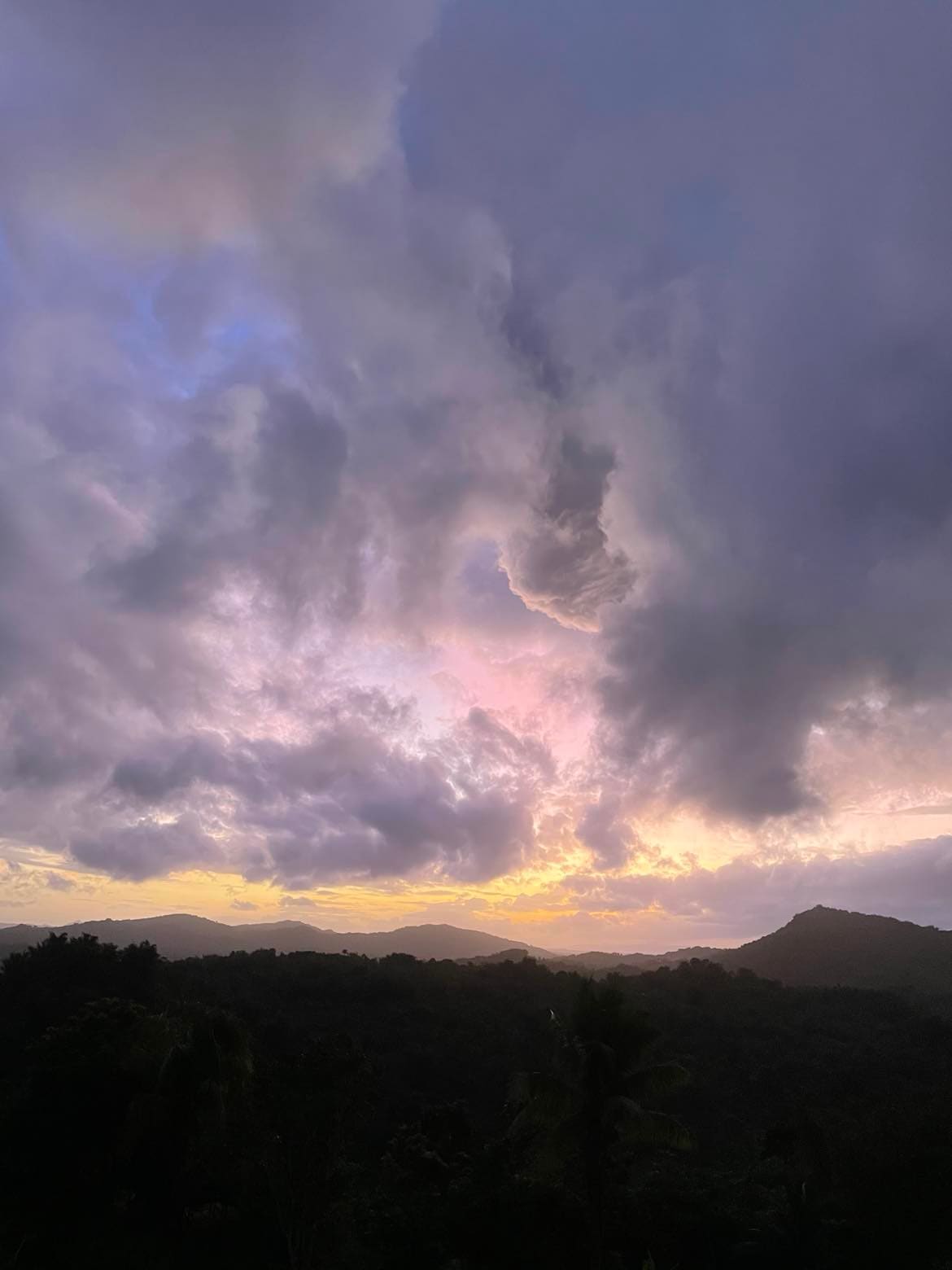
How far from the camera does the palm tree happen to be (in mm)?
24031

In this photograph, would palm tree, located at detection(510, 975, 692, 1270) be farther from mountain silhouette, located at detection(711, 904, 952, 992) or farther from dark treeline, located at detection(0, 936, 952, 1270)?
mountain silhouette, located at detection(711, 904, 952, 992)

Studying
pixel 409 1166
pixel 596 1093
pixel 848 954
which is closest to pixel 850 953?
pixel 848 954

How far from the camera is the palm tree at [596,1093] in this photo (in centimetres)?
2403

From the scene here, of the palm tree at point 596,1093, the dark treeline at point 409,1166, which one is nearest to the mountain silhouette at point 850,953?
the dark treeline at point 409,1166

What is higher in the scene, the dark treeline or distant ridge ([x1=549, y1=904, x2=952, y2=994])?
distant ridge ([x1=549, y1=904, x2=952, y2=994])

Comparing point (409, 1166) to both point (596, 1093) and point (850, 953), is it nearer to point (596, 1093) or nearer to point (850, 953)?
point (596, 1093)

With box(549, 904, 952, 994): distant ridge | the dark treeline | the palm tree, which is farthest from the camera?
box(549, 904, 952, 994): distant ridge

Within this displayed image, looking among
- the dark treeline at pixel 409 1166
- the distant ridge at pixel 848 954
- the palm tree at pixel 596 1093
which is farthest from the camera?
the distant ridge at pixel 848 954

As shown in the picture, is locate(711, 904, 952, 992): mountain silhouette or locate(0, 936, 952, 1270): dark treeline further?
locate(711, 904, 952, 992): mountain silhouette

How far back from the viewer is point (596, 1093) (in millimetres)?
24406

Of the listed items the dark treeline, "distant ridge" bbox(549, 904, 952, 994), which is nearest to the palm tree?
the dark treeline

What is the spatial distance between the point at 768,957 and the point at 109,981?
133 m

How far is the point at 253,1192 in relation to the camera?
94.3 feet

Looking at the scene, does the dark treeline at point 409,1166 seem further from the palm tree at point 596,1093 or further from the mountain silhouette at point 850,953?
the mountain silhouette at point 850,953
